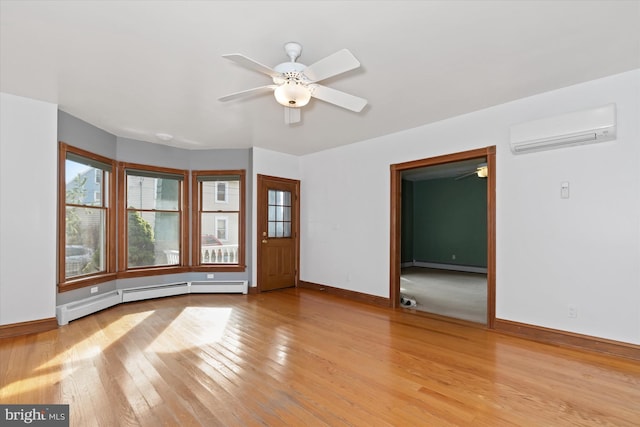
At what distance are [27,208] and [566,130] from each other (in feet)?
19.7

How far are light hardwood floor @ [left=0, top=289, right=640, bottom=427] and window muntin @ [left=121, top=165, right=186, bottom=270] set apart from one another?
5.14ft

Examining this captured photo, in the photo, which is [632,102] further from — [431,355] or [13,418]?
[13,418]

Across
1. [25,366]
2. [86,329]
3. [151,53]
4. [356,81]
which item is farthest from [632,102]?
[86,329]

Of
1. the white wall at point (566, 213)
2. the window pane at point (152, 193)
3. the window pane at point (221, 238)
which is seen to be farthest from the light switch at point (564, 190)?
the window pane at point (152, 193)

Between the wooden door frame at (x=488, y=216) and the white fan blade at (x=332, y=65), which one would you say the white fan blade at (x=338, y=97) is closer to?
the white fan blade at (x=332, y=65)

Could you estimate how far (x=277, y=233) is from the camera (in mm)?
6172

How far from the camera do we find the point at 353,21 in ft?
7.20

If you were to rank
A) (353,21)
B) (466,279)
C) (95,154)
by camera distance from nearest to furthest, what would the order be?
1. (353,21)
2. (95,154)
3. (466,279)

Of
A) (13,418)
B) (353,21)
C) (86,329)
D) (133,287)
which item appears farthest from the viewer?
(133,287)

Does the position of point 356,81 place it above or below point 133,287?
above

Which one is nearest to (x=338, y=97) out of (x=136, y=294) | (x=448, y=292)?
(x=136, y=294)

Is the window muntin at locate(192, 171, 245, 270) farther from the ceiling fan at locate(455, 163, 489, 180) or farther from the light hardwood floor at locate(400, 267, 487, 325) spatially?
the ceiling fan at locate(455, 163, 489, 180)

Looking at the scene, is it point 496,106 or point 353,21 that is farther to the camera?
point 496,106

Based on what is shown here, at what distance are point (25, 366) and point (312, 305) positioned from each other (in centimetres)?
329
